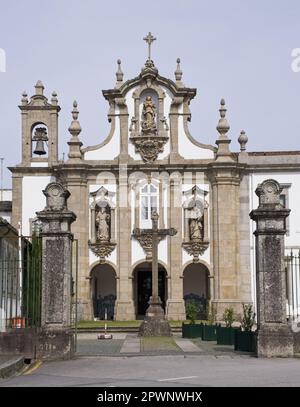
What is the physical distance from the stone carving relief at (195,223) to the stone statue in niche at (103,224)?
154 inches

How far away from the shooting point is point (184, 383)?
40.1 feet

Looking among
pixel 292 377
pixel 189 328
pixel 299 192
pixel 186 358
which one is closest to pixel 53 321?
pixel 186 358

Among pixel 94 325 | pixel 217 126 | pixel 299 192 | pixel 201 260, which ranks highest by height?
pixel 217 126

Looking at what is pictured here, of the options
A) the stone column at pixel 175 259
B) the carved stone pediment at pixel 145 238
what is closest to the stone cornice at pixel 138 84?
the stone column at pixel 175 259

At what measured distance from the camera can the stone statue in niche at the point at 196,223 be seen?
37.9 metres

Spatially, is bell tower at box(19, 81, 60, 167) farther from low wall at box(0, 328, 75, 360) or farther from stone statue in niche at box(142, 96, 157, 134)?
low wall at box(0, 328, 75, 360)

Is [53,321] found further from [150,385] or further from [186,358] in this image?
[150,385]

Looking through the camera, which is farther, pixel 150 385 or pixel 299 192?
pixel 299 192

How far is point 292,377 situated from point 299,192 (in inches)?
1056

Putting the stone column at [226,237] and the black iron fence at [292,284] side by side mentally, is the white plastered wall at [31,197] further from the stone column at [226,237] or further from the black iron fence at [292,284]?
the black iron fence at [292,284]

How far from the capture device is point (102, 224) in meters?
38.2

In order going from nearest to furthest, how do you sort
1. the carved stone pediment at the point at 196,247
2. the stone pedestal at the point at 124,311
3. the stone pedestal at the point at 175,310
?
1. the stone pedestal at the point at 175,310
2. the stone pedestal at the point at 124,311
3. the carved stone pediment at the point at 196,247

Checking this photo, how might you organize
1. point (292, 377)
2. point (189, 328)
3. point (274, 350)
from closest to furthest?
1. point (292, 377)
2. point (274, 350)
3. point (189, 328)

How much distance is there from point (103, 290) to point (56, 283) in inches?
906
